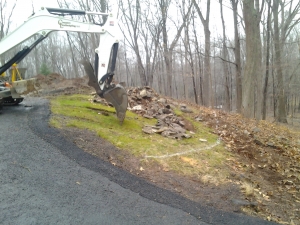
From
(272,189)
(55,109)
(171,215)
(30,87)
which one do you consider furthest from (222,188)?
(30,87)

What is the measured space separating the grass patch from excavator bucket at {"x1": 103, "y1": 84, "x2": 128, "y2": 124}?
1.67 ft

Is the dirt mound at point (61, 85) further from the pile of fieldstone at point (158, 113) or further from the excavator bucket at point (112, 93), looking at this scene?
the excavator bucket at point (112, 93)

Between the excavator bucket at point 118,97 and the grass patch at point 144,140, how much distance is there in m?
0.51

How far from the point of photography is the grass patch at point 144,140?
5.71 metres

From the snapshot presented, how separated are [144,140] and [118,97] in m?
1.60

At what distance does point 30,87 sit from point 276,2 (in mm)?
18138

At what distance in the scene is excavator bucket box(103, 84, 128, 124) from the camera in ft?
23.7

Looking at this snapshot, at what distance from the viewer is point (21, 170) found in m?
4.55

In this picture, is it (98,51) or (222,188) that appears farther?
(98,51)

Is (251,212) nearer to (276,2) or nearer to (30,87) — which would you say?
(30,87)

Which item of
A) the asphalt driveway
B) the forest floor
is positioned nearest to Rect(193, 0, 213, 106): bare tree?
the forest floor

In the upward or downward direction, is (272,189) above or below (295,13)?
below

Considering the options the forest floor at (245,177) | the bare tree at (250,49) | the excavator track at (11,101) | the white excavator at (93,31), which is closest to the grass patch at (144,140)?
the forest floor at (245,177)

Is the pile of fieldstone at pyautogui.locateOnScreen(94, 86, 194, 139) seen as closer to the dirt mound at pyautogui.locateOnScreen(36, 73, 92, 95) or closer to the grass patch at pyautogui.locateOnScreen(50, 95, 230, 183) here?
the grass patch at pyautogui.locateOnScreen(50, 95, 230, 183)
